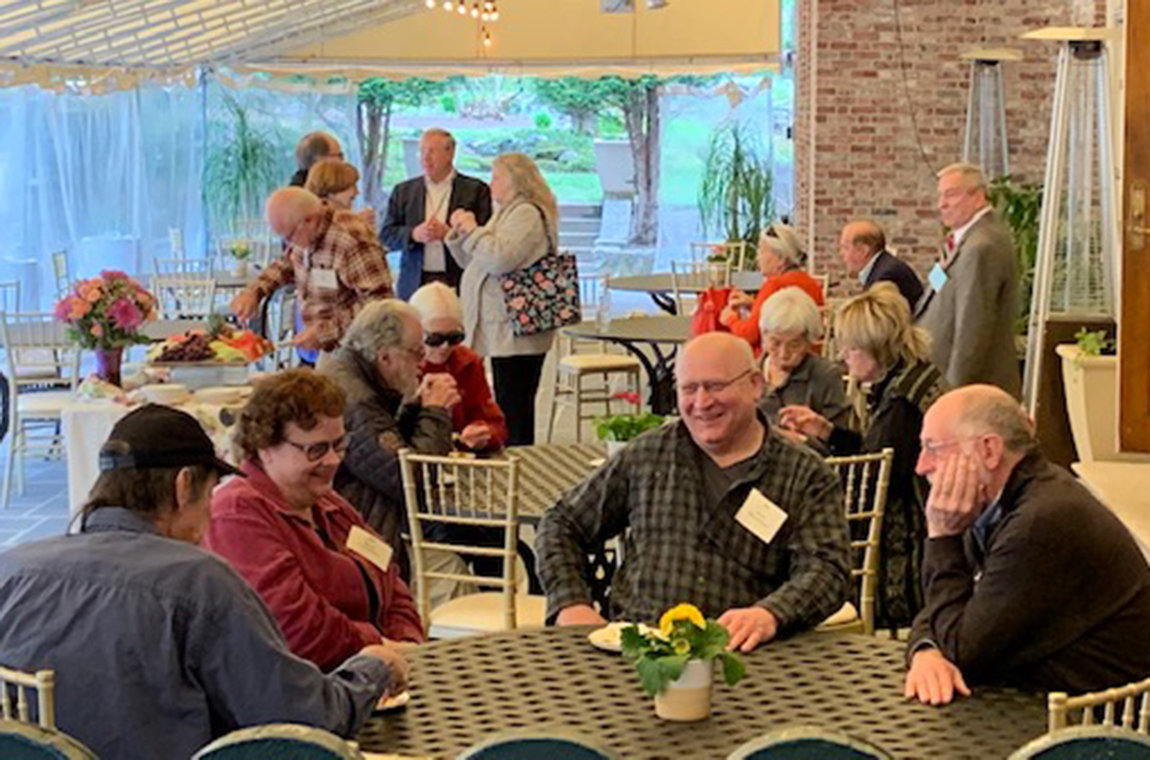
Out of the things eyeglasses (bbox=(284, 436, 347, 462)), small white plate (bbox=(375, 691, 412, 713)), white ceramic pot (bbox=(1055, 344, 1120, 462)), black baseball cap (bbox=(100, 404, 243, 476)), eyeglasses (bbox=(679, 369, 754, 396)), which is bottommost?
white ceramic pot (bbox=(1055, 344, 1120, 462))

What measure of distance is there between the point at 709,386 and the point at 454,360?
2.13 m

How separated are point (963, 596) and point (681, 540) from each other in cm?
84

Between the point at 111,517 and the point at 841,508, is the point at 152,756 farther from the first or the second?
the point at 841,508

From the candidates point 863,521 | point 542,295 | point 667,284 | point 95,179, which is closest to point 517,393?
point 542,295

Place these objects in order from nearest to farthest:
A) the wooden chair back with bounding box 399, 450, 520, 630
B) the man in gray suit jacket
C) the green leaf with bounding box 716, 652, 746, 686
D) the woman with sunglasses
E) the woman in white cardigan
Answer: the green leaf with bounding box 716, 652, 746, 686
the wooden chair back with bounding box 399, 450, 520, 630
the woman with sunglasses
the man in gray suit jacket
the woman in white cardigan

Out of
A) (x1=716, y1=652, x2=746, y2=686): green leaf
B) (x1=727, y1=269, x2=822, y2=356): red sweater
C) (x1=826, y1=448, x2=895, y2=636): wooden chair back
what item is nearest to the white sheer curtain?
(x1=727, y1=269, x2=822, y2=356): red sweater

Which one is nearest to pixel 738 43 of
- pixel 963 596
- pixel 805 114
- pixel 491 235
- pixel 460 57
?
pixel 460 57

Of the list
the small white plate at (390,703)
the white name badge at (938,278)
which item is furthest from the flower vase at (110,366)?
the small white plate at (390,703)

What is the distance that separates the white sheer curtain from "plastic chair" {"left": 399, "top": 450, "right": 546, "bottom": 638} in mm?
9867

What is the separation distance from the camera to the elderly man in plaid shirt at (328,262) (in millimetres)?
7754

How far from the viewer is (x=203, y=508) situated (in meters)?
3.07

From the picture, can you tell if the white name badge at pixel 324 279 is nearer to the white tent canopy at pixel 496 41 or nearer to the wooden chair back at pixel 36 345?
the wooden chair back at pixel 36 345

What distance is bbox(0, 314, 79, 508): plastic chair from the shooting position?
9086 mm

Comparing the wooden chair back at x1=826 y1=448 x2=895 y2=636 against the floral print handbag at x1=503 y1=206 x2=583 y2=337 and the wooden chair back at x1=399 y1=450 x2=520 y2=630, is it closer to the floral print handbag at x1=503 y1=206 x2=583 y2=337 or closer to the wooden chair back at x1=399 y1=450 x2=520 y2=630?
the wooden chair back at x1=399 y1=450 x2=520 y2=630
